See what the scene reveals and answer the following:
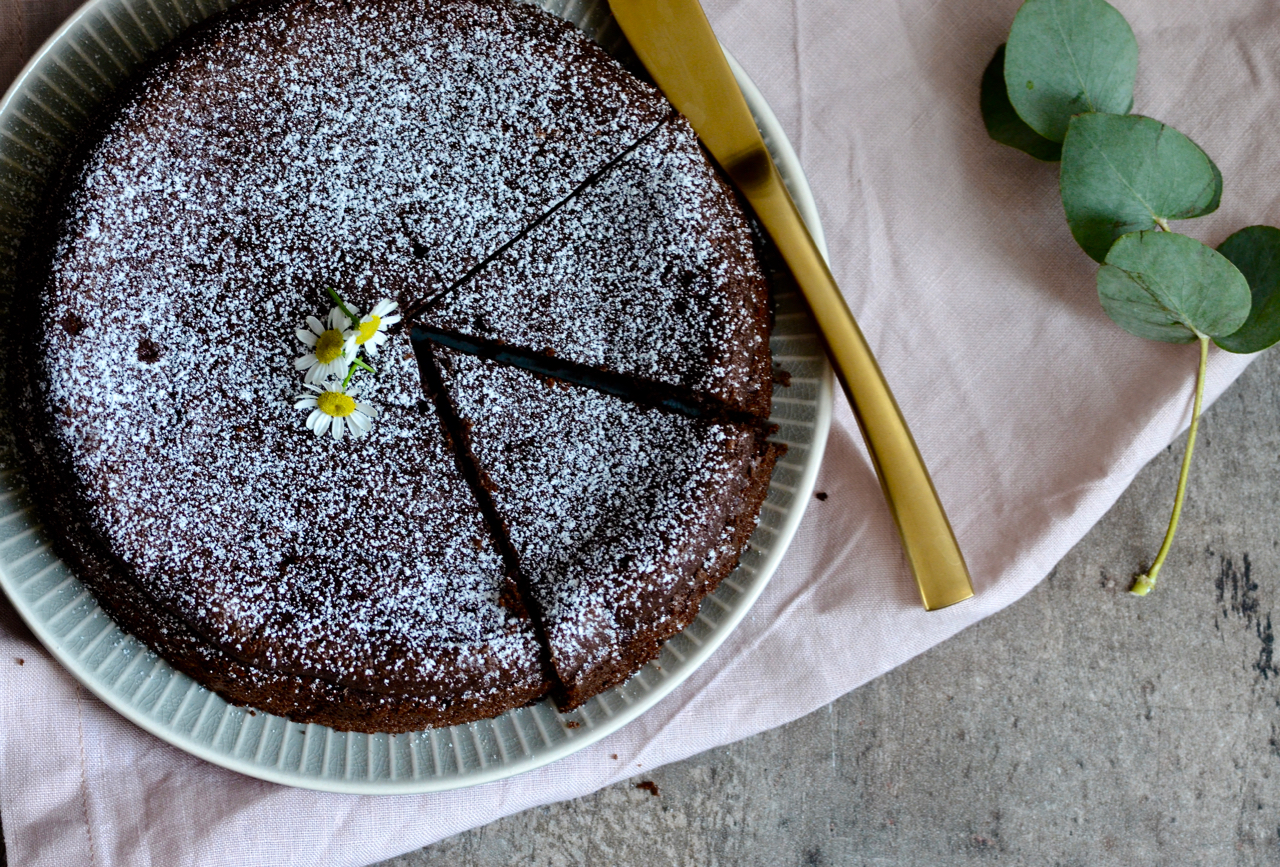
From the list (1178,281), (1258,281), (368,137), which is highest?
(368,137)

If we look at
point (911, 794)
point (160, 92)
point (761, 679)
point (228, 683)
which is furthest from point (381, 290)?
point (911, 794)

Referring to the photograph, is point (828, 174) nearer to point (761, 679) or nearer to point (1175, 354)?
point (1175, 354)

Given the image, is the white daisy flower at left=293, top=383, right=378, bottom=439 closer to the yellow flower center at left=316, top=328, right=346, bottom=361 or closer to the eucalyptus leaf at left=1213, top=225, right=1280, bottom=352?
the yellow flower center at left=316, top=328, right=346, bottom=361

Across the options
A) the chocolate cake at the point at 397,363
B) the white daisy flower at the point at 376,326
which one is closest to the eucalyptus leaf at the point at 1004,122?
the chocolate cake at the point at 397,363

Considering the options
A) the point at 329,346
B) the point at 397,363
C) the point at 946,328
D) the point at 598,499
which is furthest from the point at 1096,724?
the point at 329,346

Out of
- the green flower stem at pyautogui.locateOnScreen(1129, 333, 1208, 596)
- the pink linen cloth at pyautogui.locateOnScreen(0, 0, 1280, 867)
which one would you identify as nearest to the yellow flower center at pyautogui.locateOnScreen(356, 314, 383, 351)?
the pink linen cloth at pyautogui.locateOnScreen(0, 0, 1280, 867)

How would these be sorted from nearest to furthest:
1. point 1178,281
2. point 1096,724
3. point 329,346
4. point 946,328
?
point 329,346
point 1178,281
point 946,328
point 1096,724

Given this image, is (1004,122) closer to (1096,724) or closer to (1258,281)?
(1258,281)

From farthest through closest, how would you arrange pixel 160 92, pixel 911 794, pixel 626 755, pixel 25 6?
pixel 911 794 → pixel 626 755 → pixel 25 6 → pixel 160 92
